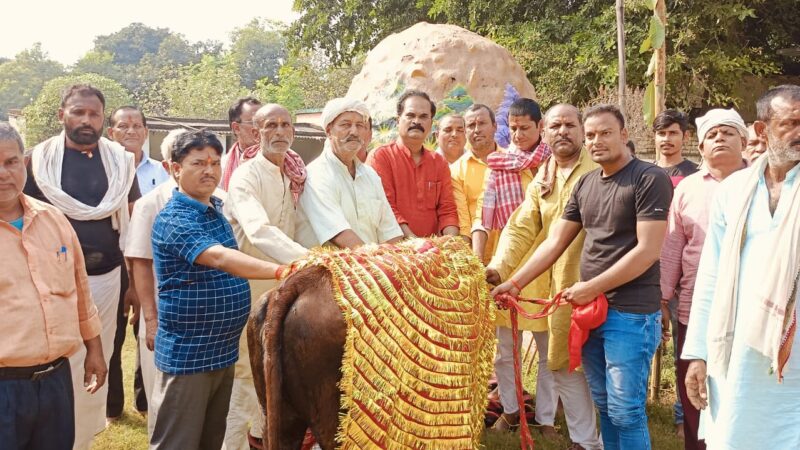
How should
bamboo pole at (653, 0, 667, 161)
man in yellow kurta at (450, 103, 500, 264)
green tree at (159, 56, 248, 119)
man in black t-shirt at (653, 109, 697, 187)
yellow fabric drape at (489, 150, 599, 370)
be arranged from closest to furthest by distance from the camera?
1. yellow fabric drape at (489, 150, 599, 370)
2. man in yellow kurta at (450, 103, 500, 264)
3. man in black t-shirt at (653, 109, 697, 187)
4. bamboo pole at (653, 0, 667, 161)
5. green tree at (159, 56, 248, 119)

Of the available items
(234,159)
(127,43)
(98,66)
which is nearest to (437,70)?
(234,159)

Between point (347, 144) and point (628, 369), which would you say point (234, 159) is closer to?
point (347, 144)

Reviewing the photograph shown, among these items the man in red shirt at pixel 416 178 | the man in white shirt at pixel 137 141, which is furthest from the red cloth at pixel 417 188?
the man in white shirt at pixel 137 141

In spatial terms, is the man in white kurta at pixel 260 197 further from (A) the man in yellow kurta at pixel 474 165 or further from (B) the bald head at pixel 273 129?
(A) the man in yellow kurta at pixel 474 165

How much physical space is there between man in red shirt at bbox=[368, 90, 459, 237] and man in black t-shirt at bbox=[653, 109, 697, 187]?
6.20 feet

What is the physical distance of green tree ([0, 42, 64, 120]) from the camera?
79.7 m

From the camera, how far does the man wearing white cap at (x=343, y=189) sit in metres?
3.86

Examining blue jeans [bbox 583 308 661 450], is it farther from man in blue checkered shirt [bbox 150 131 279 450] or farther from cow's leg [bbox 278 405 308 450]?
man in blue checkered shirt [bbox 150 131 279 450]

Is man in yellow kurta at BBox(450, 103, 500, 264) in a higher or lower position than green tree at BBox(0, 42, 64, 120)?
lower

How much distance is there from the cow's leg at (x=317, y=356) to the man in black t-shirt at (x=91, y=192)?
2.30 m

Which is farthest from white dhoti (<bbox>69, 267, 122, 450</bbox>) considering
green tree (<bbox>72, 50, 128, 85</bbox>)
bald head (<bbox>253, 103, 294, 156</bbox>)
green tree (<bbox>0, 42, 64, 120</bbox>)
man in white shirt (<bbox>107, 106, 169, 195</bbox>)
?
green tree (<bbox>0, 42, 64, 120</bbox>)

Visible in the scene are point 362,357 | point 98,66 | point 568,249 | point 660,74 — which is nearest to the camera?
point 362,357

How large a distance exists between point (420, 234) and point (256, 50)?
88384mm

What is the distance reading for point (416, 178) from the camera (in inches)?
192
